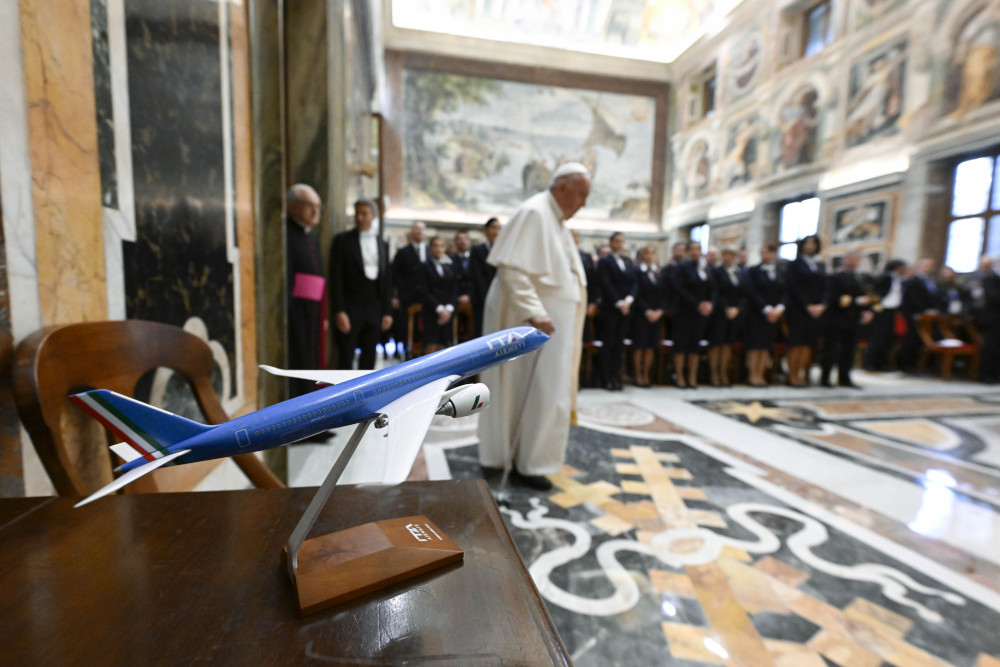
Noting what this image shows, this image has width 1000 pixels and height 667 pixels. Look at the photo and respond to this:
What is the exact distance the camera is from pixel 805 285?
656 cm

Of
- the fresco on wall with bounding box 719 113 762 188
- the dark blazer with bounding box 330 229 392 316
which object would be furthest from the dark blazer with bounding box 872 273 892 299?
the dark blazer with bounding box 330 229 392 316

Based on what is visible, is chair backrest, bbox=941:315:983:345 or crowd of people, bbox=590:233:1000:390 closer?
crowd of people, bbox=590:233:1000:390

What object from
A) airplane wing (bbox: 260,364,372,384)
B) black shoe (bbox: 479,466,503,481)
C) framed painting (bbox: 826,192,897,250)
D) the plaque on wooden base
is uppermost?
framed painting (bbox: 826,192,897,250)

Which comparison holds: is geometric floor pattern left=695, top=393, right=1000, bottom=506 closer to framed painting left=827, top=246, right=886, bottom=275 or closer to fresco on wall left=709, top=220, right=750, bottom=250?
framed painting left=827, top=246, right=886, bottom=275

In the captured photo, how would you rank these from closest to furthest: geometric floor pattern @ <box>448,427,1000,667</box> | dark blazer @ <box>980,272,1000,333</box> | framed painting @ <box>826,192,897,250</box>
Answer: geometric floor pattern @ <box>448,427,1000,667</box>, dark blazer @ <box>980,272,1000,333</box>, framed painting @ <box>826,192,897,250</box>

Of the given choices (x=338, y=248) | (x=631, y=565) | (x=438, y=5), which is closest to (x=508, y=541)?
(x=631, y=565)

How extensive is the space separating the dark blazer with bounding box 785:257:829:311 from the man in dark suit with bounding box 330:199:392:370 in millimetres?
5595

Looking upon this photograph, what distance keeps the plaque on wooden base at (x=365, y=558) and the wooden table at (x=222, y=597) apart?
0.06 feet

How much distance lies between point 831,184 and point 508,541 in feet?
41.0

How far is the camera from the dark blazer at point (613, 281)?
247 inches

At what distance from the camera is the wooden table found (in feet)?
1.86

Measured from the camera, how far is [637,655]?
5.11ft

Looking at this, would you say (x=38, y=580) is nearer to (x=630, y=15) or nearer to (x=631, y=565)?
(x=631, y=565)

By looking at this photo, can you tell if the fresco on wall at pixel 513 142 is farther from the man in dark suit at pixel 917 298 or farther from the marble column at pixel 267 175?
the marble column at pixel 267 175
